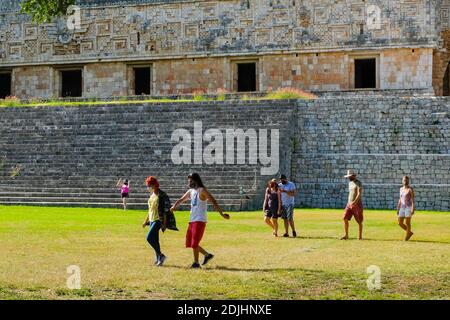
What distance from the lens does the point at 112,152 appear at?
94.2 feet

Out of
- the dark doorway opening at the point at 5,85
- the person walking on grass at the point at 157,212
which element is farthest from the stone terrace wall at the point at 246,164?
the person walking on grass at the point at 157,212

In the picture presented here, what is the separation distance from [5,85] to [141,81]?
601cm

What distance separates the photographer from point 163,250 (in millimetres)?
15664

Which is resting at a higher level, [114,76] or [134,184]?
[114,76]

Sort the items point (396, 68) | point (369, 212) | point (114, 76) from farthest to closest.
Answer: point (114, 76) → point (396, 68) → point (369, 212)

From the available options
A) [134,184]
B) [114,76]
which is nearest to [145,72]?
[114,76]

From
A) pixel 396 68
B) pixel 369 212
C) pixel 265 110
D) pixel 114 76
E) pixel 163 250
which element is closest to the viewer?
pixel 163 250

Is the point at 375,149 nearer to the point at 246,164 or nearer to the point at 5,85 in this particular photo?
the point at 246,164

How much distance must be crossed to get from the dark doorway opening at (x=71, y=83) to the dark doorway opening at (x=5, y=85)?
2.41m

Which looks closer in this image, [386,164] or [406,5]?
[386,164]

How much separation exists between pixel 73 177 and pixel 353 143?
27.5 feet

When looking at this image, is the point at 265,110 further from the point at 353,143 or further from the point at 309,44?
the point at 309,44

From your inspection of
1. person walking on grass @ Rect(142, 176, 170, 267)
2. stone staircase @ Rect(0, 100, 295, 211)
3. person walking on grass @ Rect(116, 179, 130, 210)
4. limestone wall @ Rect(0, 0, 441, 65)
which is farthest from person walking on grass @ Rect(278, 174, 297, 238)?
limestone wall @ Rect(0, 0, 441, 65)

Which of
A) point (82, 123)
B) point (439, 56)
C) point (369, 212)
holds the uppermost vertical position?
point (439, 56)
